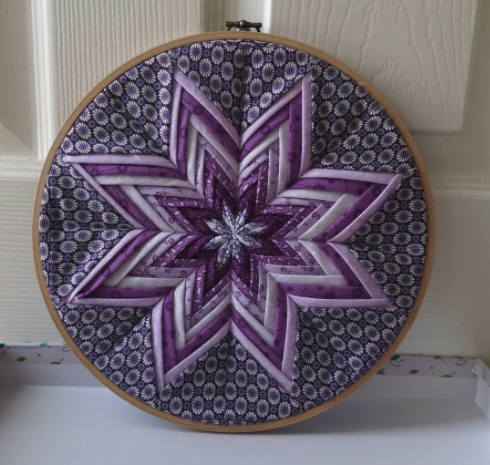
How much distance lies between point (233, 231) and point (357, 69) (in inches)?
11.7

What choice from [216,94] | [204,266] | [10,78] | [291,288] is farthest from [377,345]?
[10,78]

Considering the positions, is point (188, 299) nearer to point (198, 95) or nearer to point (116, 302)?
point (116, 302)

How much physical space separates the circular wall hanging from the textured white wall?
94mm

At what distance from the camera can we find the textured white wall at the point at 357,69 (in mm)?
737

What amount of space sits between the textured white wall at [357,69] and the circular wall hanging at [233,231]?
0.09 metres

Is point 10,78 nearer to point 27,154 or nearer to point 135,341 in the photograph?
point 27,154

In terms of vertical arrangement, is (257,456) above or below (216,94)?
below

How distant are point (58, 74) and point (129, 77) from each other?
15 cm

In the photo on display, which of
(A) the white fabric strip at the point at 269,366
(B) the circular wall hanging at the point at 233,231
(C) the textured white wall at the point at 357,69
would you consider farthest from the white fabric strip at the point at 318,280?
(C) the textured white wall at the point at 357,69

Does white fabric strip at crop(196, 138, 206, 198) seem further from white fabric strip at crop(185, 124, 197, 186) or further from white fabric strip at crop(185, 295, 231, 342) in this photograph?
white fabric strip at crop(185, 295, 231, 342)

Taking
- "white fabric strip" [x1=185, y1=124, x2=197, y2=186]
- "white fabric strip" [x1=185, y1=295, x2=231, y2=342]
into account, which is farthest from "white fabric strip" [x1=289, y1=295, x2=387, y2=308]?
"white fabric strip" [x1=185, y1=124, x2=197, y2=186]

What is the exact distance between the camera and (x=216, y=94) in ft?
2.24

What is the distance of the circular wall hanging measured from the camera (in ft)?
2.24

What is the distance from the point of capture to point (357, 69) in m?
0.75
